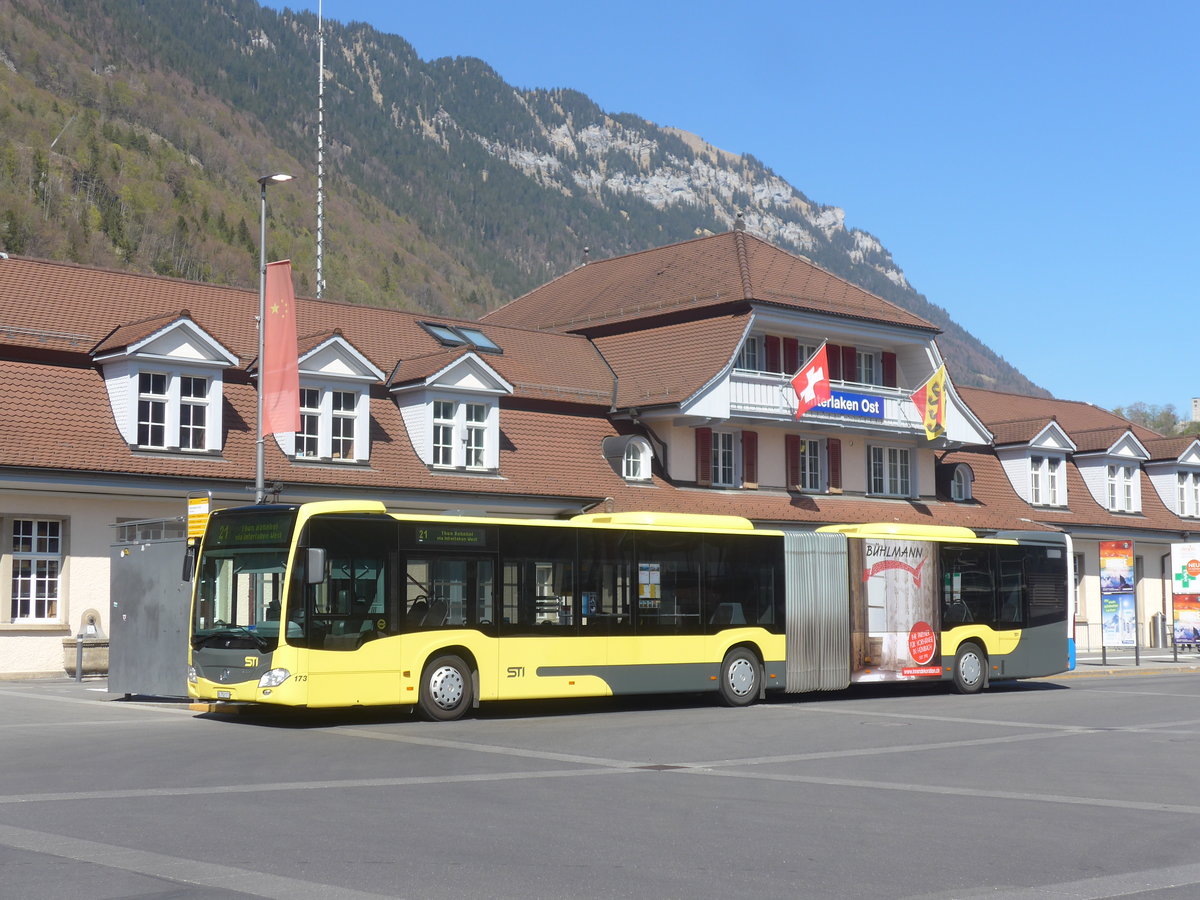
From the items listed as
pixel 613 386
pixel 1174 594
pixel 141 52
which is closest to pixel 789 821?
pixel 613 386

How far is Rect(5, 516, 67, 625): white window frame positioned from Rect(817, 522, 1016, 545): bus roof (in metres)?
14.4

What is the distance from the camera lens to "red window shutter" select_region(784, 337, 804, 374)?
139 ft

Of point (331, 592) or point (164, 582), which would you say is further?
point (164, 582)

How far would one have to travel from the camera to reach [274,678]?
64.0ft

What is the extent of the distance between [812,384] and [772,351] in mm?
1913

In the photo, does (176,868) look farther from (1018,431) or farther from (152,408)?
(1018,431)

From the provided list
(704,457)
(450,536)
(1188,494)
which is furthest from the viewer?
(1188,494)

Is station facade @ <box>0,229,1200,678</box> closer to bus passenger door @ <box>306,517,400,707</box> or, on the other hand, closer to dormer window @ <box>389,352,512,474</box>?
dormer window @ <box>389,352,512,474</box>

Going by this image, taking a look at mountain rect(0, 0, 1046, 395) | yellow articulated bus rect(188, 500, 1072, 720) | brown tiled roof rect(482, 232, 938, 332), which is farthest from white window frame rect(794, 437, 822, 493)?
Answer: mountain rect(0, 0, 1046, 395)

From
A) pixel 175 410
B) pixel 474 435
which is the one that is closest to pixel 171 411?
pixel 175 410

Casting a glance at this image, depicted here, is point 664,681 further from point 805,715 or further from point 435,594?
point 435,594

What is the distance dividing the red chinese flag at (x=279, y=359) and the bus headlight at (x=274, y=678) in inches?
288

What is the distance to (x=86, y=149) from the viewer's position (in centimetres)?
12062

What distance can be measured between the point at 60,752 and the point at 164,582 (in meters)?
7.53
